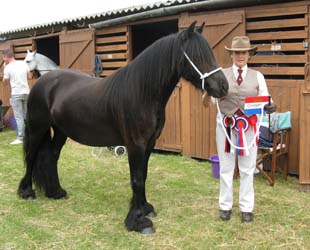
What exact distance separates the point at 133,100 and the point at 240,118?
3.18 ft

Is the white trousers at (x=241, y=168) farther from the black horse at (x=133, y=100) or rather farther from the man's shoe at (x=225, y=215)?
the black horse at (x=133, y=100)

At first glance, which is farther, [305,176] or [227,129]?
[305,176]

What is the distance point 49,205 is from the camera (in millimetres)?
4469

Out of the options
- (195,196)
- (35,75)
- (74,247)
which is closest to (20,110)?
(35,75)

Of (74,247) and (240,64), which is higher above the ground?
(240,64)

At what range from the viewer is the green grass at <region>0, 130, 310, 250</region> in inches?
136

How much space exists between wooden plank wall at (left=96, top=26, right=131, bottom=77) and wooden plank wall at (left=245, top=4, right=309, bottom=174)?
8.37 feet

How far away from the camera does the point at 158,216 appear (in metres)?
4.05

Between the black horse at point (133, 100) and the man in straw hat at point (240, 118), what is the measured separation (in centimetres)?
33

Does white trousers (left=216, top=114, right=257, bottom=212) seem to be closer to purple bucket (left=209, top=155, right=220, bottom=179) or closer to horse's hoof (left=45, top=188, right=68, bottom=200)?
purple bucket (left=209, top=155, right=220, bottom=179)

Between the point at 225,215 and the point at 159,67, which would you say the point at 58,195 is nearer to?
the point at 225,215

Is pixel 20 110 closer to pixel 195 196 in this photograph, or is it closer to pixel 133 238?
pixel 195 196

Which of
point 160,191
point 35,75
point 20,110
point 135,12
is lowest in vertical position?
point 160,191

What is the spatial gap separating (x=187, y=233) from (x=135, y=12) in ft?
14.9
